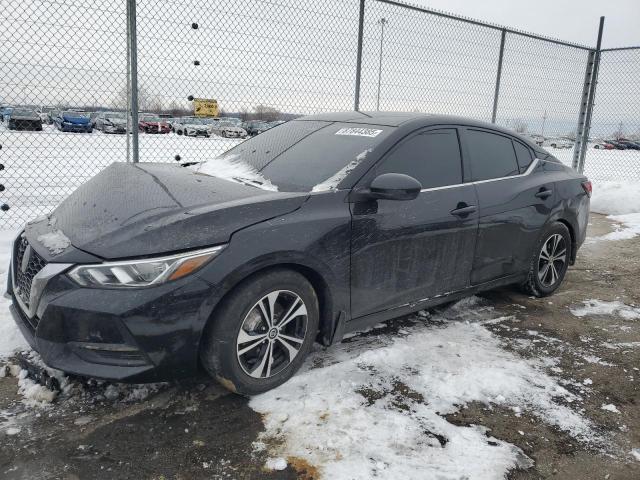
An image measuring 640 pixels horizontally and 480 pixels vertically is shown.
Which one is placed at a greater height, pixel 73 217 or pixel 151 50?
pixel 151 50

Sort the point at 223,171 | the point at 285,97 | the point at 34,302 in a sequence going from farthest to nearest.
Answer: the point at 285,97, the point at 223,171, the point at 34,302

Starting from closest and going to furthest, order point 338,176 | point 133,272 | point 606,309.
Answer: point 133,272 → point 338,176 → point 606,309

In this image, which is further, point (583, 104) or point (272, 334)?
point (583, 104)

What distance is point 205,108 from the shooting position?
5871 mm

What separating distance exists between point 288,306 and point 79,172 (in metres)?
9.31

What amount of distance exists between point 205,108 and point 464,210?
3.47 m

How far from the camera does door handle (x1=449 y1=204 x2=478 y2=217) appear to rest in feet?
11.8

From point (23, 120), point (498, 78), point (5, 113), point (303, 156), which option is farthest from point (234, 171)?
point (498, 78)

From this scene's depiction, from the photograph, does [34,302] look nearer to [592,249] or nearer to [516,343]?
[516,343]

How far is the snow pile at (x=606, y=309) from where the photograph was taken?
4422 mm

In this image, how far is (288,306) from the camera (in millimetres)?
2832

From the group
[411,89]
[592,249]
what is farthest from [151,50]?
[592,249]

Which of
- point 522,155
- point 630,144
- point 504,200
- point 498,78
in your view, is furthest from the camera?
point 630,144

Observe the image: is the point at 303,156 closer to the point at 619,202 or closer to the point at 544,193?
the point at 544,193
